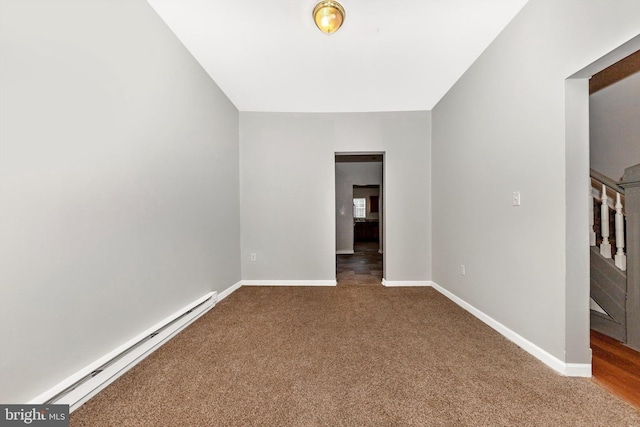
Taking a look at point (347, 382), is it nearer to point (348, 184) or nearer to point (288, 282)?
point (288, 282)

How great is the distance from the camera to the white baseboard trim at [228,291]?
117 inches

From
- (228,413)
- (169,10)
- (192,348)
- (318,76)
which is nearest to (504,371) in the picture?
(228,413)

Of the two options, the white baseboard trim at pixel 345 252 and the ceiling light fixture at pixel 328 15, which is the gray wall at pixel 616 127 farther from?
the white baseboard trim at pixel 345 252

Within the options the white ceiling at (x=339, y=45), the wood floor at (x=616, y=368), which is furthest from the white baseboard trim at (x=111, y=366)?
the wood floor at (x=616, y=368)

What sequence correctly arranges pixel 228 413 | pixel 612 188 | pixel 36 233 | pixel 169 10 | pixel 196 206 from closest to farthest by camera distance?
1. pixel 36 233
2. pixel 228 413
3. pixel 169 10
4. pixel 612 188
5. pixel 196 206

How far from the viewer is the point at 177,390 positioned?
1.40 meters

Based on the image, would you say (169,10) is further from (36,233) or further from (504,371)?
(504,371)

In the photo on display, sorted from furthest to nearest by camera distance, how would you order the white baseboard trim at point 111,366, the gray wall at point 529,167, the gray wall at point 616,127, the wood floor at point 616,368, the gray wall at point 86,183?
the gray wall at point 616,127
the gray wall at point 529,167
the wood floor at point 616,368
the white baseboard trim at point 111,366
the gray wall at point 86,183

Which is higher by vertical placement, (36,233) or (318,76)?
(318,76)

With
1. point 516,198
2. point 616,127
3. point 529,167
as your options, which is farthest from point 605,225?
point 616,127

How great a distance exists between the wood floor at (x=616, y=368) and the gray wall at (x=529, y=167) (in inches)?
5.9

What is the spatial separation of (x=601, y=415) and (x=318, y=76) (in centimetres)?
324

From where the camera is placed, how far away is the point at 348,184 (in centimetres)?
742

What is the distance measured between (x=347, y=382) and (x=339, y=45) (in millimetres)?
2647
